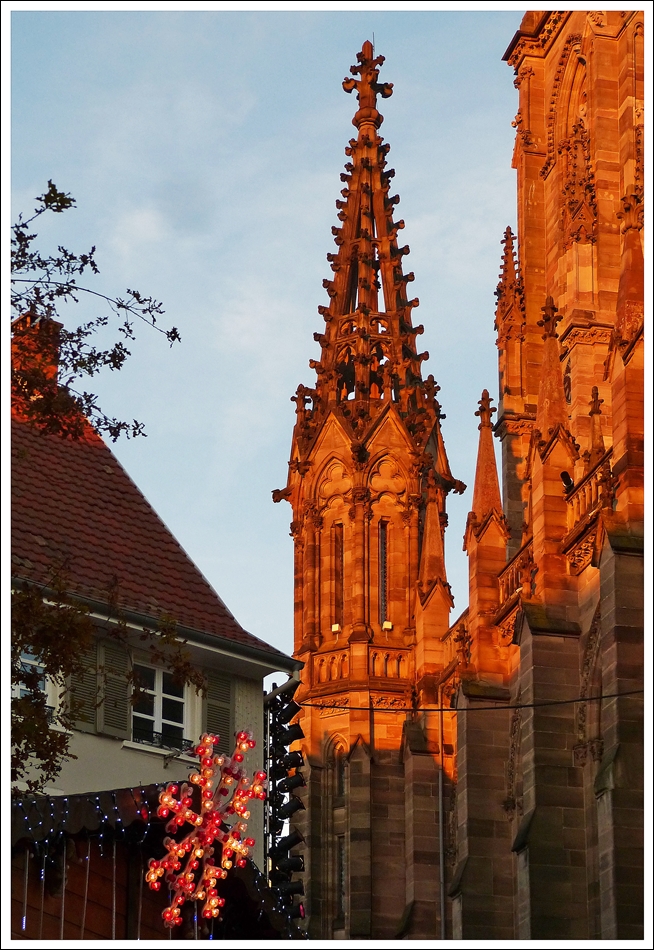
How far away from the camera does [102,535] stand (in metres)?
33.8

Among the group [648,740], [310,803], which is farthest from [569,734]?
[648,740]

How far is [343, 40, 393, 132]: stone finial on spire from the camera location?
192 feet

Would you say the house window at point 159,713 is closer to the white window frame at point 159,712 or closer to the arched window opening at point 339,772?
the white window frame at point 159,712

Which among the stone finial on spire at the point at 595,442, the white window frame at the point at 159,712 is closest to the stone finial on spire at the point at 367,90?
the stone finial on spire at the point at 595,442

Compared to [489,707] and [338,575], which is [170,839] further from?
[338,575]

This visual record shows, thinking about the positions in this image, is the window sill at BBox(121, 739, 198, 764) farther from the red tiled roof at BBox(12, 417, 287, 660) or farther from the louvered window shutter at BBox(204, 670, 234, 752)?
the red tiled roof at BBox(12, 417, 287, 660)

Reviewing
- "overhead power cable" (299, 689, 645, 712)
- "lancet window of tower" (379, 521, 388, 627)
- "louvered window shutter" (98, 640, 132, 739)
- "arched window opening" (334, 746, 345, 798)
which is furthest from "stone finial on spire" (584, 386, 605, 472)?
"arched window opening" (334, 746, 345, 798)

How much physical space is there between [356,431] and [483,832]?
12.9 m

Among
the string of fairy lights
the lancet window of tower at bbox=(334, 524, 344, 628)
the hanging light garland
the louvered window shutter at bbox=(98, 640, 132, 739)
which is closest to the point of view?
the string of fairy lights

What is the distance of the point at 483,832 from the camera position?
41969mm

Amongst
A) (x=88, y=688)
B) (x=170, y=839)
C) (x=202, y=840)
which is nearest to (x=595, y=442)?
(x=88, y=688)

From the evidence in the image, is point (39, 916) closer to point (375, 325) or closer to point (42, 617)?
point (42, 617)

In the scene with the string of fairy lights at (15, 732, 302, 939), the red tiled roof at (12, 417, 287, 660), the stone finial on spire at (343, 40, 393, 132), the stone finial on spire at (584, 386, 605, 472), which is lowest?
the string of fairy lights at (15, 732, 302, 939)

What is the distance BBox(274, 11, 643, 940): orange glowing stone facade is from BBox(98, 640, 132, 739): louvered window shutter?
710cm
